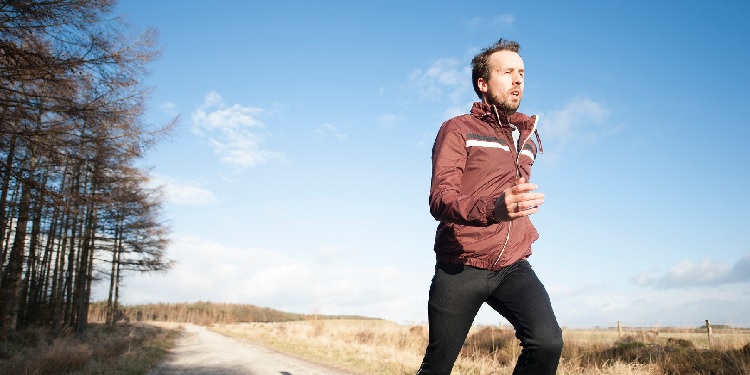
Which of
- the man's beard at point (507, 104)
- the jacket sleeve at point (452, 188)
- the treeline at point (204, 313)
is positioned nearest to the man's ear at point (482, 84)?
the man's beard at point (507, 104)

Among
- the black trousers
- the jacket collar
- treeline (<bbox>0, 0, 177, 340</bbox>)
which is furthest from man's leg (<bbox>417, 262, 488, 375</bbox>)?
treeline (<bbox>0, 0, 177, 340</bbox>)

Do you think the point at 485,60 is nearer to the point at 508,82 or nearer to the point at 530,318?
the point at 508,82

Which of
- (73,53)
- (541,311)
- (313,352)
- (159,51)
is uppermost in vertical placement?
(159,51)

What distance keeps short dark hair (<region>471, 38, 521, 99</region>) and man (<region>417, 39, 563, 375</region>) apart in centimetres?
32

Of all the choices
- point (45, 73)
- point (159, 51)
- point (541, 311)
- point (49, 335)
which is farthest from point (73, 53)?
point (49, 335)

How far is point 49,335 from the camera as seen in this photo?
17.4 m

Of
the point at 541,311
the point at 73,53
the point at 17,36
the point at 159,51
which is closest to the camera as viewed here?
the point at 541,311

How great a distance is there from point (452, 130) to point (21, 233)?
54.6 ft

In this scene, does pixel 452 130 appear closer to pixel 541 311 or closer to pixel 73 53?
pixel 541 311

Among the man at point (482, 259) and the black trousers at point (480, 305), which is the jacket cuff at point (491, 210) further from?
the black trousers at point (480, 305)

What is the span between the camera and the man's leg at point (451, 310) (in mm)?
2539

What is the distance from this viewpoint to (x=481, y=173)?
8.69 ft

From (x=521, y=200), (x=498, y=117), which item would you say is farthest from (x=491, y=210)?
(x=498, y=117)

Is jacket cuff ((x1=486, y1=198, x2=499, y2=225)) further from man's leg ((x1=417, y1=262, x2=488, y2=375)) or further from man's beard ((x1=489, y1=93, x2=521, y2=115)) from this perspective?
man's beard ((x1=489, y1=93, x2=521, y2=115))
